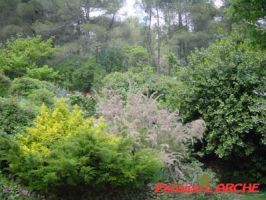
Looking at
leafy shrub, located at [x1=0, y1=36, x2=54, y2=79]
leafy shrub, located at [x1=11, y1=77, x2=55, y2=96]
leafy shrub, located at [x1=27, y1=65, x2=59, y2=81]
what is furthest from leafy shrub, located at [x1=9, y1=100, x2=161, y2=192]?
leafy shrub, located at [x1=0, y1=36, x2=54, y2=79]

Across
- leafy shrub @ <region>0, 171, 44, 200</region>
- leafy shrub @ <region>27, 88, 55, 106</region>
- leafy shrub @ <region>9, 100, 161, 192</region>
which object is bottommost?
leafy shrub @ <region>0, 171, 44, 200</region>

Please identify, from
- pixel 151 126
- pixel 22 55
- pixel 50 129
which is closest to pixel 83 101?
pixel 151 126

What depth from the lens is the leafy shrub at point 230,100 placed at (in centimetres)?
912

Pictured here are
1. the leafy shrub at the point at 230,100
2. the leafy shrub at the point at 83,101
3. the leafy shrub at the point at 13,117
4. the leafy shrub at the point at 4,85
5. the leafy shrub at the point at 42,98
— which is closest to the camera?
the leafy shrub at the point at 13,117

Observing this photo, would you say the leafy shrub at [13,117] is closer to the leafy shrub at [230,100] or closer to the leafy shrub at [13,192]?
the leafy shrub at [13,192]

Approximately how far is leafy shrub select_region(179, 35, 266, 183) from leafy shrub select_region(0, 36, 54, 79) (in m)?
11.2

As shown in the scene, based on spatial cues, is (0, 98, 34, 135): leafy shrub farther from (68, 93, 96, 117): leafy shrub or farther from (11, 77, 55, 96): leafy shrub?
(11, 77, 55, 96): leafy shrub

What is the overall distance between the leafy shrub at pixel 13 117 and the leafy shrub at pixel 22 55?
10474mm

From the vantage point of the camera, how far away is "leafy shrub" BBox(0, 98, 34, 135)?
7.93m

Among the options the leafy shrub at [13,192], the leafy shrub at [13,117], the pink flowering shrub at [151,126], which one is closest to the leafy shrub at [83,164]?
the leafy shrub at [13,192]

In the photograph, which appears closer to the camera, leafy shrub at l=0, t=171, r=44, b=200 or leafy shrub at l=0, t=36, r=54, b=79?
leafy shrub at l=0, t=171, r=44, b=200

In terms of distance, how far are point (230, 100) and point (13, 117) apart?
5051 mm

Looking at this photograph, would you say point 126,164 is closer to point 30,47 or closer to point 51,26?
point 30,47

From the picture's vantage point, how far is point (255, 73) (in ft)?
31.5
